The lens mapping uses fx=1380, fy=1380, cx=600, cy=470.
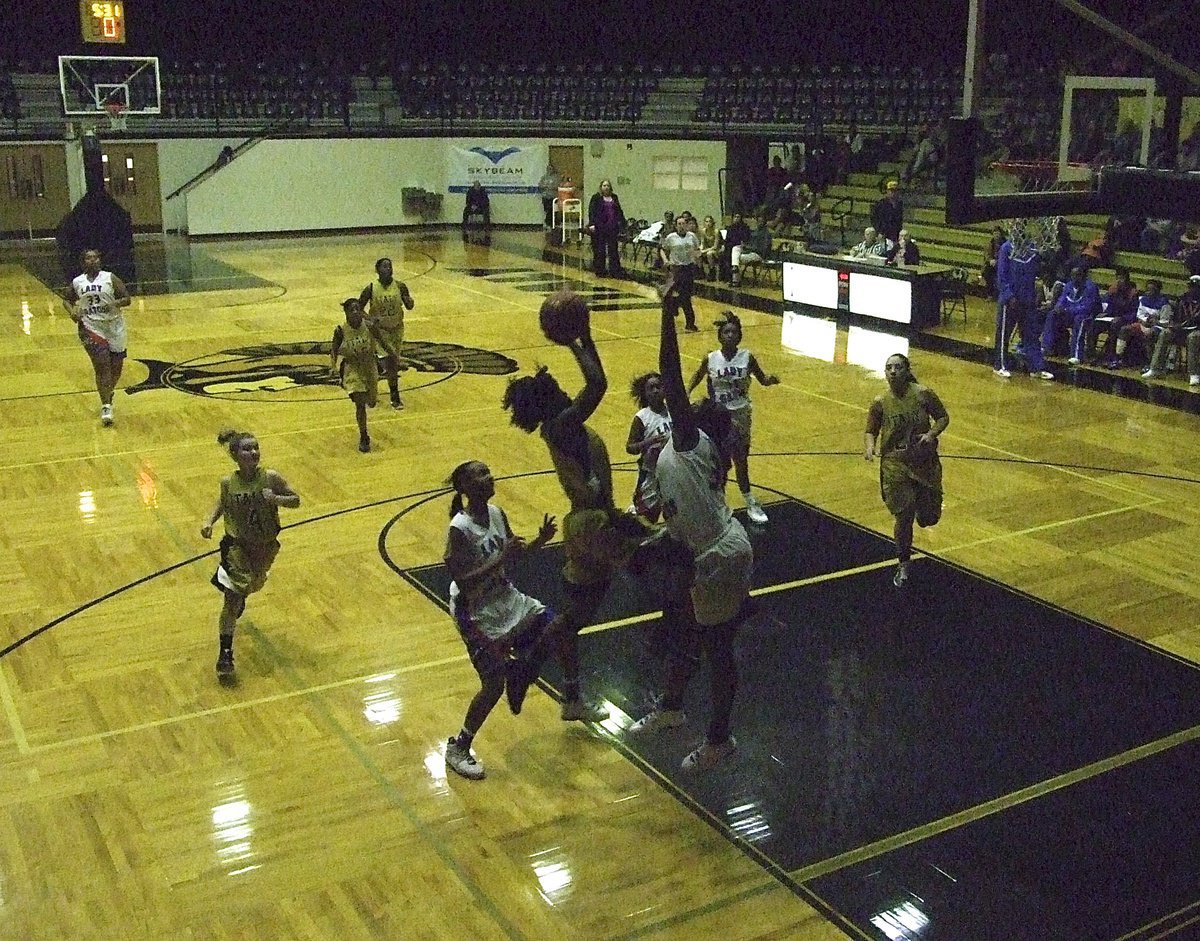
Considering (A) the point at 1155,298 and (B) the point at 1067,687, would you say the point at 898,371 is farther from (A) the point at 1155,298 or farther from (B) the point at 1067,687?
(A) the point at 1155,298

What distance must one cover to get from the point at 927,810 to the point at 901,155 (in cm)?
2176

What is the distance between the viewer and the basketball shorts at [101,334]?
1223cm

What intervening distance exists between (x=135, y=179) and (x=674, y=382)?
1059 inches

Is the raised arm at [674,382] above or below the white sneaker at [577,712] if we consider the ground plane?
above

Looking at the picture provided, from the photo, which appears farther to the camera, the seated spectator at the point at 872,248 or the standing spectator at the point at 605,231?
the standing spectator at the point at 605,231

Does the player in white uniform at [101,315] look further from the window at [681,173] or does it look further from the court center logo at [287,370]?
the window at [681,173]

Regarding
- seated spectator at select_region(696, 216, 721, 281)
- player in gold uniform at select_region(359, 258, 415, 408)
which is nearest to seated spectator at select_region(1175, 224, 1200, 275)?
seated spectator at select_region(696, 216, 721, 281)

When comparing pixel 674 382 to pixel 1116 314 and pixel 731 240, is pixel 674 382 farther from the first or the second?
pixel 731 240

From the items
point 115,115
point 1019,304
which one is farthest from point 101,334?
point 115,115

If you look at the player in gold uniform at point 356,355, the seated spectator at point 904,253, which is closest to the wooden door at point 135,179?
the seated spectator at point 904,253

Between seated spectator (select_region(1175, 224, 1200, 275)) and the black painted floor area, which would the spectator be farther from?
the black painted floor area

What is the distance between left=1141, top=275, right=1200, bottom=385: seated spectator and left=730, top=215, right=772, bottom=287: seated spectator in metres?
8.30

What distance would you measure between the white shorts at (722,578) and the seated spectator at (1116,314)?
11.4 meters

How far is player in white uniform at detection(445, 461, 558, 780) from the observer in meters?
5.82
